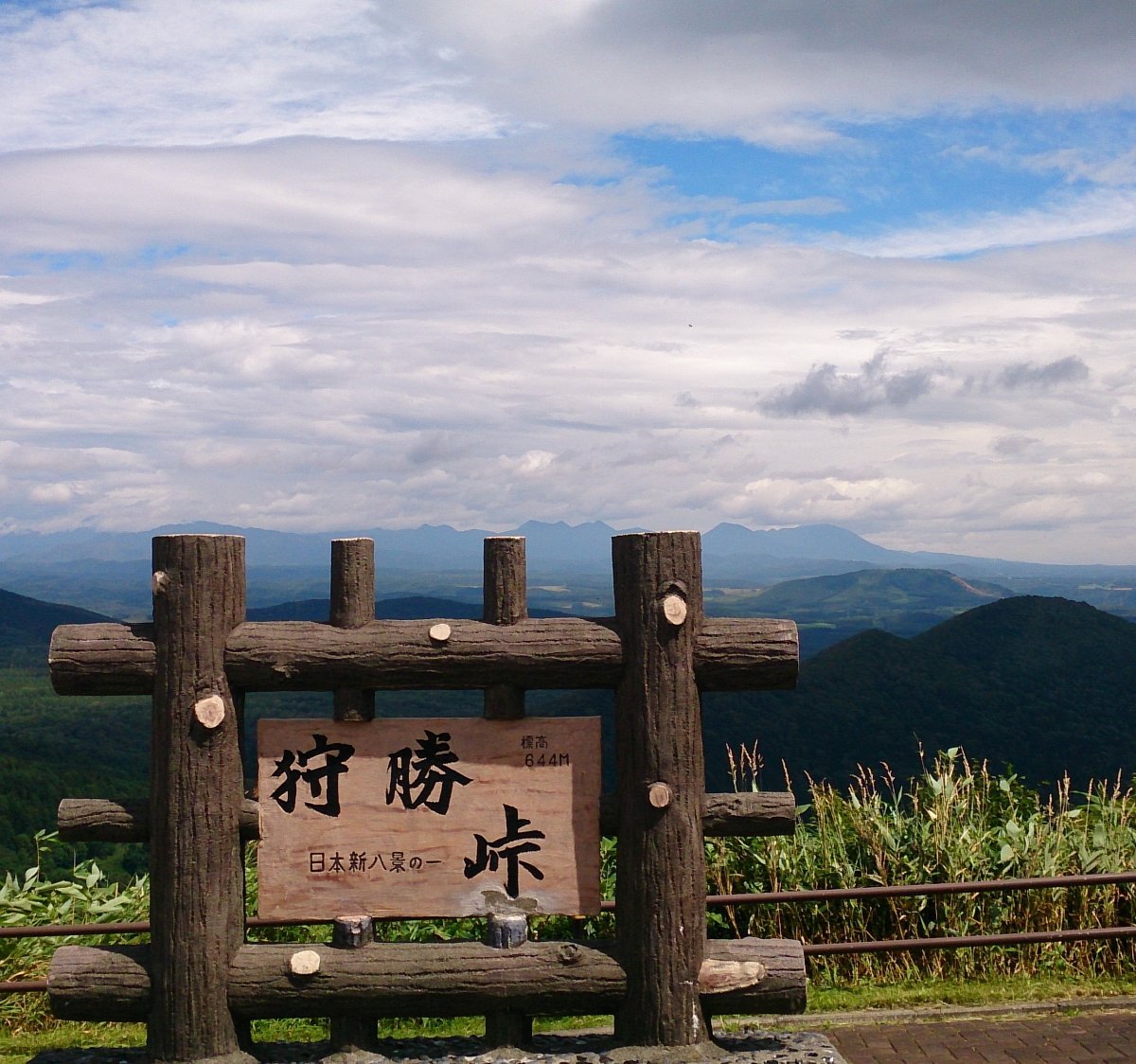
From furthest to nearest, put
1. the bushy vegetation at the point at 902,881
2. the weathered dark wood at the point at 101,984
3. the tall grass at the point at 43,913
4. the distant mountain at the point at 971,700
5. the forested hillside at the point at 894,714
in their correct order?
the distant mountain at the point at 971,700 < the forested hillside at the point at 894,714 < the bushy vegetation at the point at 902,881 < the tall grass at the point at 43,913 < the weathered dark wood at the point at 101,984

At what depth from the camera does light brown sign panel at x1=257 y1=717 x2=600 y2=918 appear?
18.4ft

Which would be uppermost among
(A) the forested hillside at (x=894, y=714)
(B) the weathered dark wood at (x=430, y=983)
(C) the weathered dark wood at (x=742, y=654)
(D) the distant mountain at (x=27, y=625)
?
(C) the weathered dark wood at (x=742, y=654)

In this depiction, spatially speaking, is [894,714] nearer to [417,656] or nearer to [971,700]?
[971,700]

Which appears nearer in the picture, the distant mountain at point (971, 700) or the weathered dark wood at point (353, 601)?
the weathered dark wood at point (353, 601)

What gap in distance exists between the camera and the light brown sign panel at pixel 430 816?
561cm

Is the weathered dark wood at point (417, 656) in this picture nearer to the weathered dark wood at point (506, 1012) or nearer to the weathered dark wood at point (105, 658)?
the weathered dark wood at point (105, 658)

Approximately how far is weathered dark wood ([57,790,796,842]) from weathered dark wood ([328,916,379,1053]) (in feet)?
2.07

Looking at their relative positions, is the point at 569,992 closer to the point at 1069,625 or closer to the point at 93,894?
the point at 93,894

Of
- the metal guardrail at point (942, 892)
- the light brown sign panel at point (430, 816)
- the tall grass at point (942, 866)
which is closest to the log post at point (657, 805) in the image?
the light brown sign panel at point (430, 816)

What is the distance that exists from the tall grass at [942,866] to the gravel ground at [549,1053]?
6.33 feet

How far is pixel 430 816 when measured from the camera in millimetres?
5629

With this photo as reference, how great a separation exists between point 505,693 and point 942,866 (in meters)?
3.93

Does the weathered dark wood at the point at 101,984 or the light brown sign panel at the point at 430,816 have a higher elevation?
the light brown sign panel at the point at 430,816

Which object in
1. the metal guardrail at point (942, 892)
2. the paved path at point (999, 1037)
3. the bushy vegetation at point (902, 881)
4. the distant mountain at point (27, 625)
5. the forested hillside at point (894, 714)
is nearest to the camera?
the paved path at point (999, 1037)
